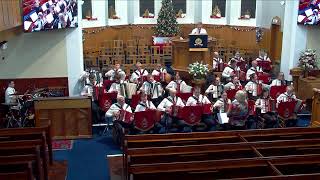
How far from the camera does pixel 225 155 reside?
7000 mm

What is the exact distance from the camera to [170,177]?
591 cm

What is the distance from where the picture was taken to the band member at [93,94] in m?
12.8

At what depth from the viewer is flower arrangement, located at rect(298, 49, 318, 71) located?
1553 cm

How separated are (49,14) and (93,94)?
9.58 ft

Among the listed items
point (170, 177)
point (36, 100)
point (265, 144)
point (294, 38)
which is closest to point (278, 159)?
point (265, 144)

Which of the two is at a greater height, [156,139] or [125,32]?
[125,32]

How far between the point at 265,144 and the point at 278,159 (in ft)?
3.09

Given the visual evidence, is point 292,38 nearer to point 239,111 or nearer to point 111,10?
point 239,111

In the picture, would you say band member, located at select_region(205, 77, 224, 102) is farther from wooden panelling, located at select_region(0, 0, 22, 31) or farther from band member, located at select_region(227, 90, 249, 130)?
wooden panelling, located at select_region(0, 0, 22, 31)

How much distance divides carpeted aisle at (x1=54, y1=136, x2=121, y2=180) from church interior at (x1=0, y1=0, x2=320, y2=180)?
3cm

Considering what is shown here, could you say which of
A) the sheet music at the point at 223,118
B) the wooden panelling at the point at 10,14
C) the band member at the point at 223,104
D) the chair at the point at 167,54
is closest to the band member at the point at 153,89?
the band member at the point at 223,104

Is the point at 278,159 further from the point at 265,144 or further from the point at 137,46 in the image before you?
the point at 137,46

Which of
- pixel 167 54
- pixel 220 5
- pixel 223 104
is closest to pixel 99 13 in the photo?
pixel 167 54

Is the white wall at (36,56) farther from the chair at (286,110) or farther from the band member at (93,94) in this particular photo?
the chair at (286,110)
